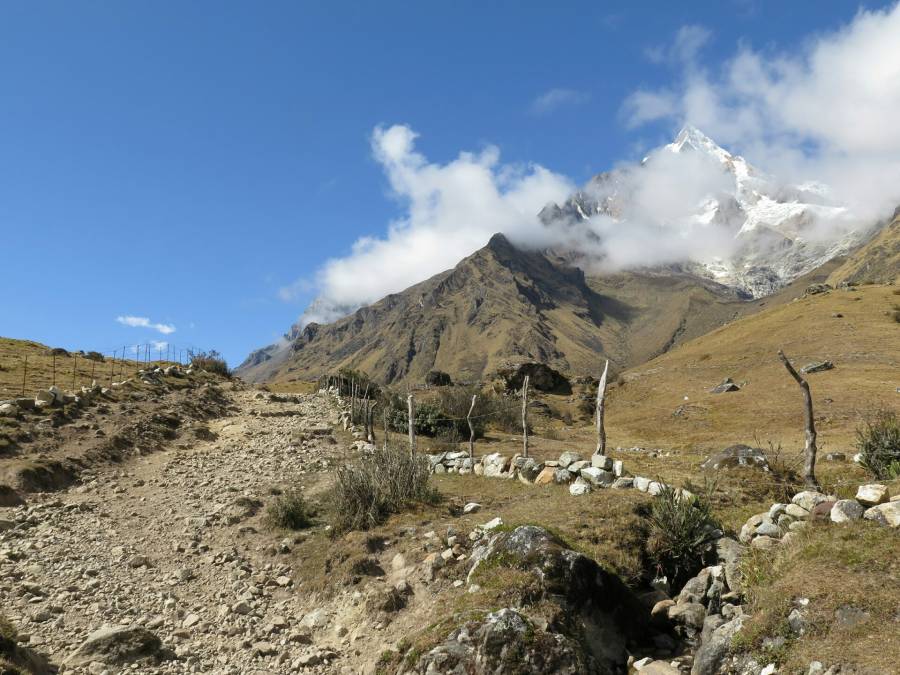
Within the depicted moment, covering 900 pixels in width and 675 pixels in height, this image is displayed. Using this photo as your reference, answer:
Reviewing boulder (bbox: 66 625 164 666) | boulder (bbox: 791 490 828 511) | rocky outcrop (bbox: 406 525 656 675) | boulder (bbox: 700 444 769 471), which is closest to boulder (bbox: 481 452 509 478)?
boulder (bbox: 700 444 769 471)

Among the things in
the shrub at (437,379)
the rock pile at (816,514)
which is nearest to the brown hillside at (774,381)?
the rock pile at (816,514)

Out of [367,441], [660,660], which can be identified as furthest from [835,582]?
[367,441]

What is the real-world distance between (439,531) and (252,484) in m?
8.51

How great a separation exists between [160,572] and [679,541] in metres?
10.5

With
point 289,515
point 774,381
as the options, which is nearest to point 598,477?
point 289,515

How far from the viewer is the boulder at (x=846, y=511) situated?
29.3 feet

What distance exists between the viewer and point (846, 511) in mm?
9055

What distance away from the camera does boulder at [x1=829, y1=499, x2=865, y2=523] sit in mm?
8922

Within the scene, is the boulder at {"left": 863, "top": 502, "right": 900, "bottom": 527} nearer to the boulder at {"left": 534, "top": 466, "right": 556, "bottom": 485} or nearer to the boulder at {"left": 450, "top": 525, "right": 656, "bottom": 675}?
the boulder at {"left": 450, "top": 525, "right": 656, "bottom": 675}

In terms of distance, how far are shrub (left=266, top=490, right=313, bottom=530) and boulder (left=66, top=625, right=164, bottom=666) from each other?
16.8 feet

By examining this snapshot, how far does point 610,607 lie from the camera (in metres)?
8.99

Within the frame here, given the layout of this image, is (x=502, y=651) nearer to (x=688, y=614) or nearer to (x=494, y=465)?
(x=688, y=614)

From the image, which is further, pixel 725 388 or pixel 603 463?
pixel 725 388

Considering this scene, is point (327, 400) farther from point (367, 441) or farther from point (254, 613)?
point (254, 613)
